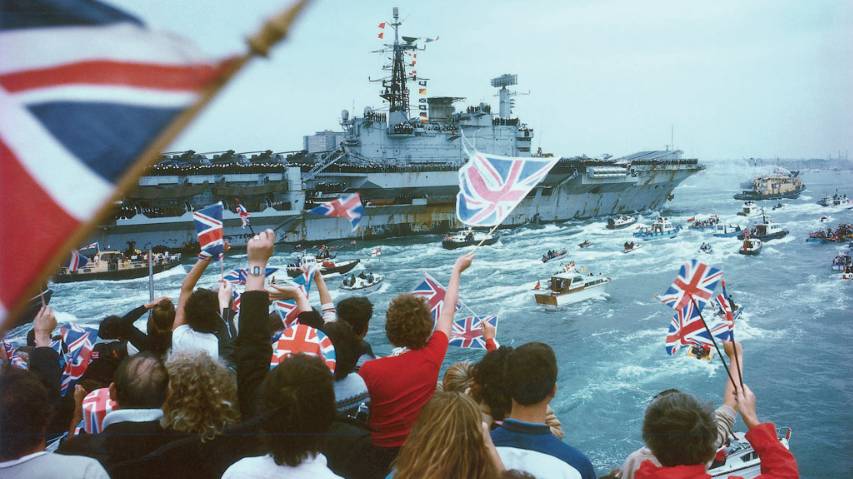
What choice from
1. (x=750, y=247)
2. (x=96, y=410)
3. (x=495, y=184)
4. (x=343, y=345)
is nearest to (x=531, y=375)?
(x=343, y=345)

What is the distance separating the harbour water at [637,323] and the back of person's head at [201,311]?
30.5ft

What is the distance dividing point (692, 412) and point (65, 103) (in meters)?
2.03

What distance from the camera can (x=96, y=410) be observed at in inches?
110

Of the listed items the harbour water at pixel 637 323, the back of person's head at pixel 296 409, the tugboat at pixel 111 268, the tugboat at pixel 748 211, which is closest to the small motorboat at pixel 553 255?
the harbour water at pixel 637 323

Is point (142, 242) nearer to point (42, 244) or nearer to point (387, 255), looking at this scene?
point (387, 255)

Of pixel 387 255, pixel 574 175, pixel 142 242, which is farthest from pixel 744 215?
pixel 142 242

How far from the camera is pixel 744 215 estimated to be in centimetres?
4591

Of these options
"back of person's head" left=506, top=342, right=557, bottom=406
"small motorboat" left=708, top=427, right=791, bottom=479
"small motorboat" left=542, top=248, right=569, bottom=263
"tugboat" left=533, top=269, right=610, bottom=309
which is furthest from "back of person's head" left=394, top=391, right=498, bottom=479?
"small motorboat" left=542, top=248, right=569, bottom=263

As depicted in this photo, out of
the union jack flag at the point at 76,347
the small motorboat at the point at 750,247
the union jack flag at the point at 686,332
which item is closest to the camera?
the union jack flag at the point at 76,347

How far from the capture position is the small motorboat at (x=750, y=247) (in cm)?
2917

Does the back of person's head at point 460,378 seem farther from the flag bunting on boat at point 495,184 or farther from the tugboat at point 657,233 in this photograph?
the tugboat at point 657,233

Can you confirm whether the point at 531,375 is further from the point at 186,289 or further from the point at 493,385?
the point at 186,289

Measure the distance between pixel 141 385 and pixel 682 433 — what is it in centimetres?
187

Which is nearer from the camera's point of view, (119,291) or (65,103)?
(65,103)
